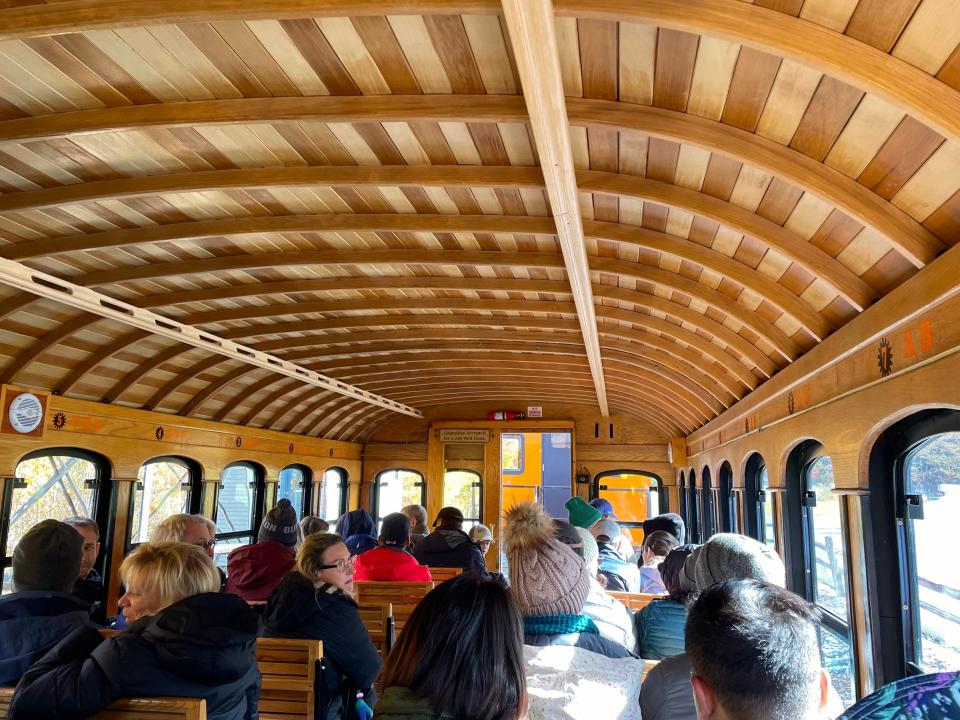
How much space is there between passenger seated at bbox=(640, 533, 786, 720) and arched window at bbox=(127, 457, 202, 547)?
6864mm

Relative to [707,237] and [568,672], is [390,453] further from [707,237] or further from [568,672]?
[568,672]

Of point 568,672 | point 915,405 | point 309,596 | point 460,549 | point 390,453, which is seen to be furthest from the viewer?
point 390,453

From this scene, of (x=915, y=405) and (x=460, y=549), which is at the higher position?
(x=915, y=405)

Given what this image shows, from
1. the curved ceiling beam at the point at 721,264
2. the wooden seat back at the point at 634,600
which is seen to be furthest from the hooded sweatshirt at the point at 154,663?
the wooden seat back at the point at 634,600

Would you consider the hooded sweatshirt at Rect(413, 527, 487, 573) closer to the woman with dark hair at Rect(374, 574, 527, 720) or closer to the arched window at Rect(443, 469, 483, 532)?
the woman with dark hair at Rect(374, 574, 527, 720)

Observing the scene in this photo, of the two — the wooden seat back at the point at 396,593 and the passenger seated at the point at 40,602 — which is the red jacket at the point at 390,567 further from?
the passenger seated at the point at 40,602

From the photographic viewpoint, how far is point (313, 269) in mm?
5504

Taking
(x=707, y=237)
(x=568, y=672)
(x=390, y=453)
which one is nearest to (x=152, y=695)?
(x=568, y=672)

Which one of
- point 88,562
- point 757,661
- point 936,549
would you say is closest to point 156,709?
point 757,661

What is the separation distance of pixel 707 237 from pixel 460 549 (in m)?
4.31

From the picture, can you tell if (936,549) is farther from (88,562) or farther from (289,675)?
(88,562)

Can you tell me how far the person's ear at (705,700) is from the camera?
1328 millimetres

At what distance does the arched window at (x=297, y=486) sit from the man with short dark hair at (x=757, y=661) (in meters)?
11.0

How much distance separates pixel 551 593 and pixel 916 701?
1.66m
